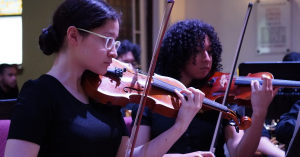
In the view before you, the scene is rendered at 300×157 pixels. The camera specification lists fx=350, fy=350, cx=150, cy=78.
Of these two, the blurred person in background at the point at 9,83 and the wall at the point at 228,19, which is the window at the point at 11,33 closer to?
the blurred person in background at the point at 9,83

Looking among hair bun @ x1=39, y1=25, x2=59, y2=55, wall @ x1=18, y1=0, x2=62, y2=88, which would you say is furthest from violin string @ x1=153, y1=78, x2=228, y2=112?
wall @ x1=18, y1=0, x2=62, y2=88

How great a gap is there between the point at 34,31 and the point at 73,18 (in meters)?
2.44

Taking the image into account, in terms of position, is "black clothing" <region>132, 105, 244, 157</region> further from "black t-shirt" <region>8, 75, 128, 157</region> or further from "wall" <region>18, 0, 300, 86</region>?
"wall" <region>18, 0, 300, 86</region>

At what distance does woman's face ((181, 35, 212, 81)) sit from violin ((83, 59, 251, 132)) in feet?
0.69

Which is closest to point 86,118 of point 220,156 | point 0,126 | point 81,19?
point 81,19

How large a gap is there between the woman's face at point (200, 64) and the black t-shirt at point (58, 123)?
53 centimetres

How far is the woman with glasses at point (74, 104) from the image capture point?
99cm

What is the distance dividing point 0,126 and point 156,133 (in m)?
0.61

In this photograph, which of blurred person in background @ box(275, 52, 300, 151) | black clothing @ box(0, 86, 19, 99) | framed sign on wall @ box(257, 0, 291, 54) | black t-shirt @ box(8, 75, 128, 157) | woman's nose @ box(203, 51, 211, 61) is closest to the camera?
black t-shirt @ box(8, 75, 128, 157)

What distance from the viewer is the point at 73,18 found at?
113 centimetres

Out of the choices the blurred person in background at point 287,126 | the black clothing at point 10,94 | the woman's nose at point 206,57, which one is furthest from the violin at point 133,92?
the black clothing at point 10,94

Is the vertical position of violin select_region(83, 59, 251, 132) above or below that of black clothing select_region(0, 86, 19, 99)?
above

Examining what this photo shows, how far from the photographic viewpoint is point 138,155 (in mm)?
1249

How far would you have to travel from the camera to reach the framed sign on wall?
4.00 meters
